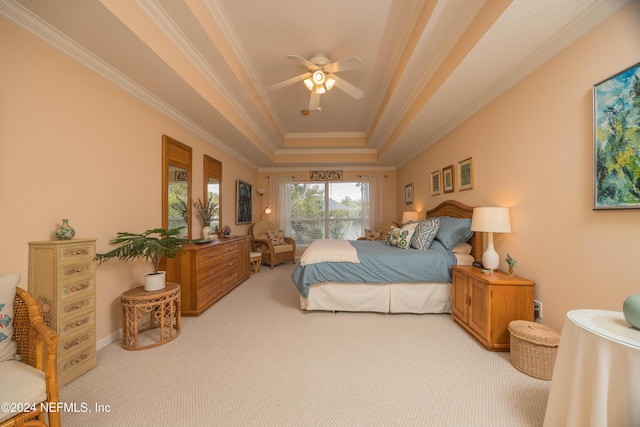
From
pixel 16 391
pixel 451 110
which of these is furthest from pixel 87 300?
pixel 451 110

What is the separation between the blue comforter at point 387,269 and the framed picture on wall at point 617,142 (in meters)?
1.48

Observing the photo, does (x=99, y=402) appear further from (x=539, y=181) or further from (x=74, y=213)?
(x=539, y=181)

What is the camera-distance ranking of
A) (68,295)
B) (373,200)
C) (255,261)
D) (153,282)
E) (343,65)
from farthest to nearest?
(373,200)
(255,261)
(343,65)
(153,282)
(68,295)

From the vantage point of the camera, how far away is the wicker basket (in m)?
1.71

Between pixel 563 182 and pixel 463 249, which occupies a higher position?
pixel 563 182

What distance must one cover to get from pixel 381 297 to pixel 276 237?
3517mm

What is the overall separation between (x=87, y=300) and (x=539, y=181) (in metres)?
3.80

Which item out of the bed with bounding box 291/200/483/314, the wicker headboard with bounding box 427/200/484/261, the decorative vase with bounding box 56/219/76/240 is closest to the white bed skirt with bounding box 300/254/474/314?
the bed with bounding box 291/200/483/314

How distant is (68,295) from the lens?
172 centimetres

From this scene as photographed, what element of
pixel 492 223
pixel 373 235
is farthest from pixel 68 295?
pixel 373 235

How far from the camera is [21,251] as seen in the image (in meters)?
1.62

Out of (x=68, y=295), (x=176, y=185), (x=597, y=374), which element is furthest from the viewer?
(x=176, y=185)

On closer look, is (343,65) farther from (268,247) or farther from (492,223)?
(268,247)

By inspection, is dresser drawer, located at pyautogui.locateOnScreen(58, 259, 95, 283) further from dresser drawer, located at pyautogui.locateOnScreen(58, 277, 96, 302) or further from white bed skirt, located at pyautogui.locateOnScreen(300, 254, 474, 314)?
white bed skirt, located at pyautogui.locateOnScreen(300, 254, 474, 314)
